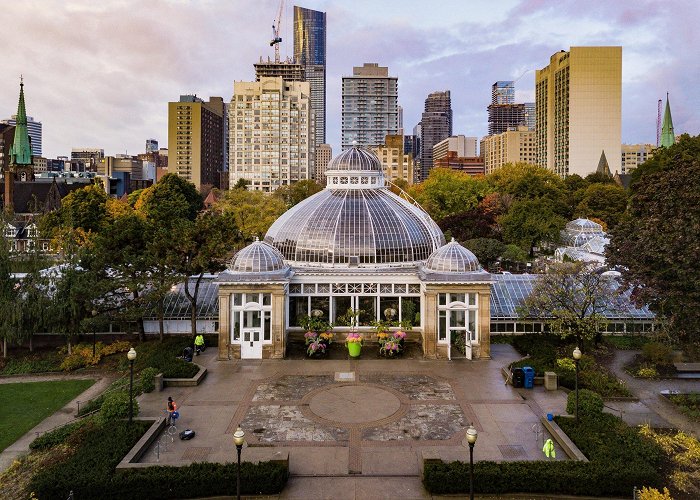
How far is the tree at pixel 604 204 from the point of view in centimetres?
7575

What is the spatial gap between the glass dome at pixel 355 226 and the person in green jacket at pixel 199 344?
27.2 feet

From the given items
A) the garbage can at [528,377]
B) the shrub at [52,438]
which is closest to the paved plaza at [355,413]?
the garbage can at [528,377]

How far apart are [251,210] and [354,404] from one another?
4997cm

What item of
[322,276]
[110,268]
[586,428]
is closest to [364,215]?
[322,276]

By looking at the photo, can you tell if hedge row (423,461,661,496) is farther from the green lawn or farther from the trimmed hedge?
the green lawn

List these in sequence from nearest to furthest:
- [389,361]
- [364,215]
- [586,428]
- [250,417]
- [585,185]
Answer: [586,428] → [250,417] → [389,361] → [364,215] → [585,185]

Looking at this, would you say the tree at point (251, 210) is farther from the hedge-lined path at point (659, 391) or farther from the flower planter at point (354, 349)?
the hedge-lined path at point (659, 391)

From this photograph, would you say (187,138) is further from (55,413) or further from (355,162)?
(55,413)

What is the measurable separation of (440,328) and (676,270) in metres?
13.1

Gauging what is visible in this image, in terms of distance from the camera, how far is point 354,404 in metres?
26.5

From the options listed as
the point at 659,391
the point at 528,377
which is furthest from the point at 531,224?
the point at 528,377

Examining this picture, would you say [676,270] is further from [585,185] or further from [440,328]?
[585,185]

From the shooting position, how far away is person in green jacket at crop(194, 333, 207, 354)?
34.3 m

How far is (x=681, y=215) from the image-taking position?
28172 millimetres
